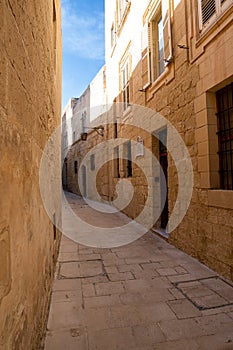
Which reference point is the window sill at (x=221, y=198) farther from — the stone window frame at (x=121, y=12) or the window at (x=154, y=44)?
the stone window frame at (x=121, y=12)

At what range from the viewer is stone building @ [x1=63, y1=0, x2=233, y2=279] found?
3.47 meters

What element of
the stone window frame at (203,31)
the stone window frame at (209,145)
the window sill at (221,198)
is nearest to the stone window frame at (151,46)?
the stone window frame at (203,31)

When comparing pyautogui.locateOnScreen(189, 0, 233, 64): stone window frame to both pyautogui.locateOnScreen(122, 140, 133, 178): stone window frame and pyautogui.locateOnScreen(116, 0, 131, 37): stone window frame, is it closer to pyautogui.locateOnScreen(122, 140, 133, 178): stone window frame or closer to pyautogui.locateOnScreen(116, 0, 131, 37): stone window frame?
pyautogui.locateOnScreen(122, 140, 133, 178): stone window frame

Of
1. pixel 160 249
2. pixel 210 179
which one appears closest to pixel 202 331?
pixel 210 179

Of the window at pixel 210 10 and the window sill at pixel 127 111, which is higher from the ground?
the window at pixel 210 10

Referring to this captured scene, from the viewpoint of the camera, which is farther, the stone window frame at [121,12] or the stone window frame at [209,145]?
the stone window frame at [121,12]

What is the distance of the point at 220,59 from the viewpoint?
3.43 meters

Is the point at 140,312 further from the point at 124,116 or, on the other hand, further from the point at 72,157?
the point at 72,157

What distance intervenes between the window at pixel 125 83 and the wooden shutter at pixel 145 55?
1591 millimetres

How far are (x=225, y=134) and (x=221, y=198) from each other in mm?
996

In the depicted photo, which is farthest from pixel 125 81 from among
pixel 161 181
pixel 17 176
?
pixel 17 176

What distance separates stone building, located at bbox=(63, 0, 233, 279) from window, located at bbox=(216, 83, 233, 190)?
15 millimetres

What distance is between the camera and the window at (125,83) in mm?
8211

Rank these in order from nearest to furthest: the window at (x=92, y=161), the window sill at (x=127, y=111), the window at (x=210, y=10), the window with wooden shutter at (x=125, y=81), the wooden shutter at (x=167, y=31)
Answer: the window at (x=210, y=10)
the wooden shutter at (x=167, y=31)
the window sill at (x=127, y=111)
the window with wooden shutter at (x=125, y=81)
the window at (x=92, y=161)
